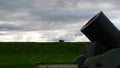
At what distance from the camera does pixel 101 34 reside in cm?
684

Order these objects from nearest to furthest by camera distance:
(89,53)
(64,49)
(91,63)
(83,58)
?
(91,63) → (89,53) → (83,58) → (64,49)

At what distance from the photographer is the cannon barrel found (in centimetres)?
675

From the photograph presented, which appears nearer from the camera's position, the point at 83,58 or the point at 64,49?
the point at 83,58

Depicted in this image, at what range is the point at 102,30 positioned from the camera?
6.79m

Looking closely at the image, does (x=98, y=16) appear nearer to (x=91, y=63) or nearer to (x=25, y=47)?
(x=91, y=63)

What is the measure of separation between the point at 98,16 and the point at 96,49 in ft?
1.78

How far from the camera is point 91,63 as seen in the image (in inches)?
262

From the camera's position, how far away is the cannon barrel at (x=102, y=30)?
6750 millimetres

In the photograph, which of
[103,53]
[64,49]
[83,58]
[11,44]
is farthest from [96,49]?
[11,44]

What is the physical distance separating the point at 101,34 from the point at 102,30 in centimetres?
8

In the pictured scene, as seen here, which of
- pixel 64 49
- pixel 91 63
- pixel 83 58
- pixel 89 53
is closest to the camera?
pixel 91 63

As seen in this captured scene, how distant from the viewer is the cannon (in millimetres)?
6758

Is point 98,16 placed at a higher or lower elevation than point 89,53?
→ higher

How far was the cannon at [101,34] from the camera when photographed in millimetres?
6758
